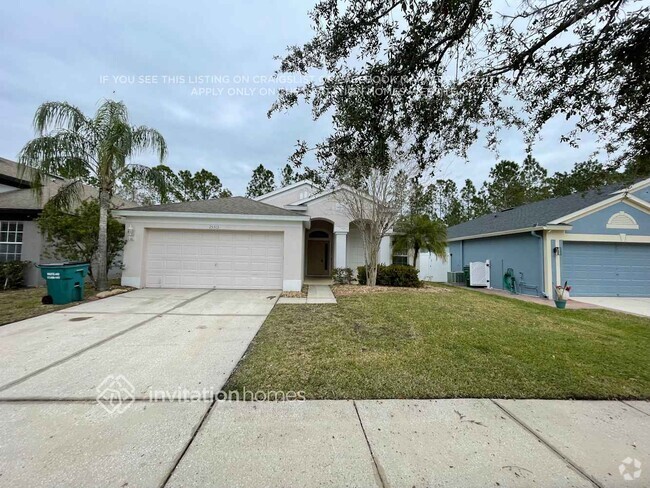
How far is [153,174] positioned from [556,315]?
40.8 feet

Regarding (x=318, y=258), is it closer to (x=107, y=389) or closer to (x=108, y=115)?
(x=108, y=115)

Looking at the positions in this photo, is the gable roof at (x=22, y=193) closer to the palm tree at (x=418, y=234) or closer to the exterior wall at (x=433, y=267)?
the palm tree at (x=418, y=234)

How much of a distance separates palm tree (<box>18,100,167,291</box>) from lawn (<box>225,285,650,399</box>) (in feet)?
21.9

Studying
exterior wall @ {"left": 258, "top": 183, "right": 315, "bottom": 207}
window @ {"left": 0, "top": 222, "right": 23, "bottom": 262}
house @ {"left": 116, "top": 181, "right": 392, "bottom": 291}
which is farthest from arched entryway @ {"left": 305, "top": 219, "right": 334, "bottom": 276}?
window @ {"left": 0, "top": 222, "right": 23, "bottom": 262}

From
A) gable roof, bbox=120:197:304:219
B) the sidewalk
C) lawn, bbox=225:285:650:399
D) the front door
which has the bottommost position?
the sidewalk

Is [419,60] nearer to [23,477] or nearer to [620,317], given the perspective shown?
[23,477]

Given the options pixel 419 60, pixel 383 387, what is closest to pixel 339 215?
pixel 419 60

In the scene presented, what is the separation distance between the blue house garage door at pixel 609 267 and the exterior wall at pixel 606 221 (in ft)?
1.67

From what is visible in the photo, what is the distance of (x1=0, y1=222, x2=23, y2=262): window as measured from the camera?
10.5 m

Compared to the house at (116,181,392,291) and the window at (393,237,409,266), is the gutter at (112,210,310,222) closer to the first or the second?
the house at (116,181,392,291)

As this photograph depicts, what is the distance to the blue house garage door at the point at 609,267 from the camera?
11148mm

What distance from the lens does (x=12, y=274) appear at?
991 centimetres

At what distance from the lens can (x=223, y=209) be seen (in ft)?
35.0

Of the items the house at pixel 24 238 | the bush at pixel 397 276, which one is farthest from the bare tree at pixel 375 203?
the house at pixel 24 238
